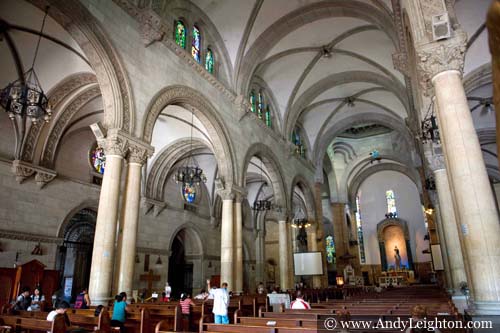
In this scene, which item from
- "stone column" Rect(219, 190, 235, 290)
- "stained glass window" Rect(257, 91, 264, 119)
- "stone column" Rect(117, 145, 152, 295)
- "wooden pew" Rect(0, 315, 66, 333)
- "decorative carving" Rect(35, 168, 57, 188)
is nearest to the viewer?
"wooden pew" Rect(0, 315, 66, 333)

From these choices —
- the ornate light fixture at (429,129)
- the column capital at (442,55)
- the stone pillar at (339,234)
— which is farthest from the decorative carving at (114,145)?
the stone pillar at (339,234)

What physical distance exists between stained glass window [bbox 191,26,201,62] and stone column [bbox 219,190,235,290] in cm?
520

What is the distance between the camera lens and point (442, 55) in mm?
6723

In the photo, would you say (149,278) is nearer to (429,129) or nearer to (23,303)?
(23,303)

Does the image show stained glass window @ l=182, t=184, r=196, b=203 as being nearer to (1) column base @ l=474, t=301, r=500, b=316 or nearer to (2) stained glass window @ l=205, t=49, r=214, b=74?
(2) stained glass window @ l=205, t=49, r=214, b=74

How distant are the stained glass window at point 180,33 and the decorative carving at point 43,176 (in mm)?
6578

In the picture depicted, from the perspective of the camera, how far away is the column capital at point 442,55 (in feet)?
21.7

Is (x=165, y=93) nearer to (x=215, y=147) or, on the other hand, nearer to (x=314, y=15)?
(x=215, y=147)

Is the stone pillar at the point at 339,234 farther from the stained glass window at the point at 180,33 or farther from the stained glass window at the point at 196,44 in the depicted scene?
the stained glass window at the point at 180,33

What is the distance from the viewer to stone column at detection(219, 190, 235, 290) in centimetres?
1257

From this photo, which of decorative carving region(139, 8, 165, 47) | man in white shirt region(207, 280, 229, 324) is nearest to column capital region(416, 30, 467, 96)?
man in white shirt region(207, 280, 229, 324)

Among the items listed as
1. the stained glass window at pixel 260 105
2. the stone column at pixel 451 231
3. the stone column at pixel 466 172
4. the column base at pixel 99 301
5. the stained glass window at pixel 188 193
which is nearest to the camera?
the stone column at pixel 466 172

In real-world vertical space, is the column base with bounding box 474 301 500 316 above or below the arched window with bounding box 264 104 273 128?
below

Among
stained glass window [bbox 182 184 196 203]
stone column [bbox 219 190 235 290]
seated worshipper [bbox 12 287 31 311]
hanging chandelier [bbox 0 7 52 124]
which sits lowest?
seated worshipper [bbox 12 287 31 311]
